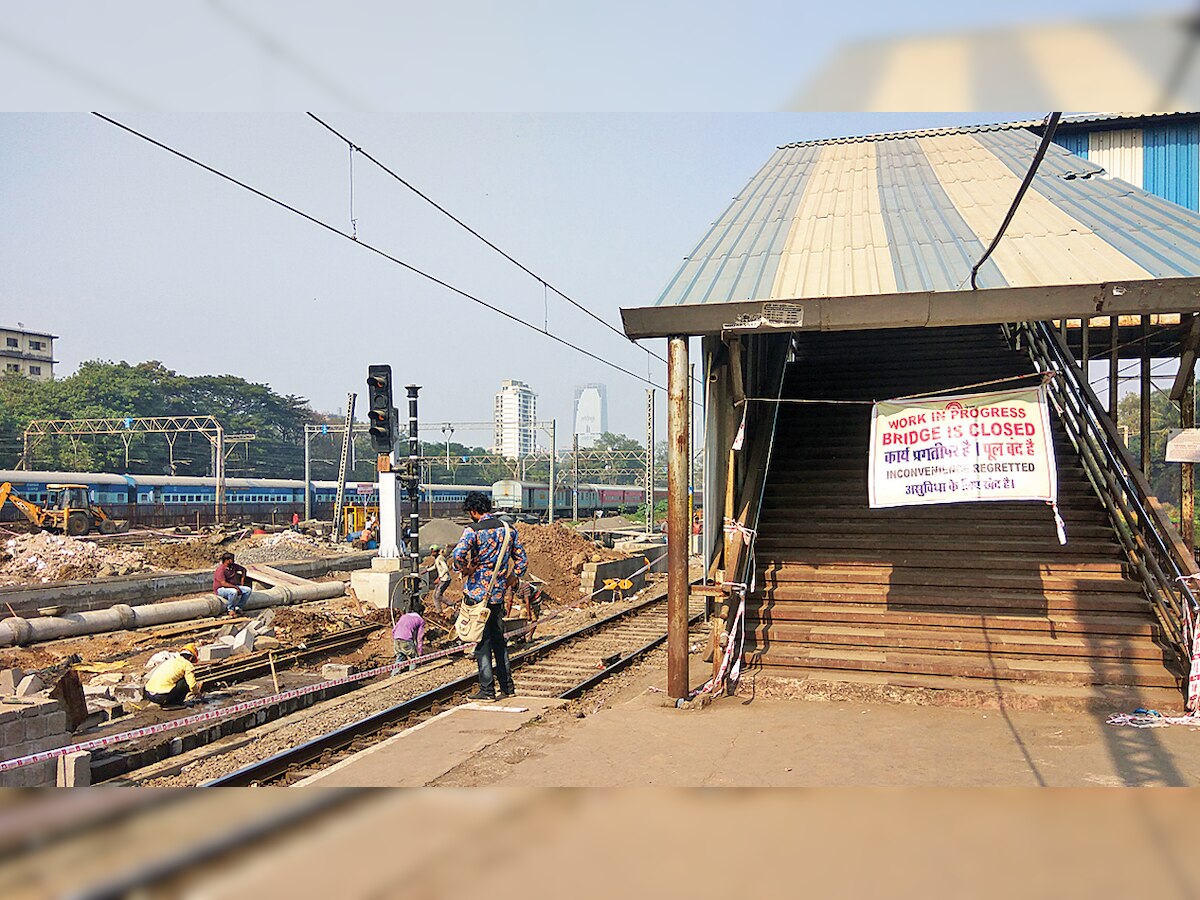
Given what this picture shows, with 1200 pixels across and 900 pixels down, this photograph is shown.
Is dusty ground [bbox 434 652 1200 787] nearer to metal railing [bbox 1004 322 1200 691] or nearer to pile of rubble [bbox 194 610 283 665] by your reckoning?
metal railing [bbox 1004 322 1200 691]

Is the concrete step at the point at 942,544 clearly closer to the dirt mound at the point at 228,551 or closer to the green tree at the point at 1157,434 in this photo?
the dirt mound at the point at 228,551

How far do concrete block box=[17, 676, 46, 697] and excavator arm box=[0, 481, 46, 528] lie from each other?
28.1 m

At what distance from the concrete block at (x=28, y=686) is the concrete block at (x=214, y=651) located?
3.62 m

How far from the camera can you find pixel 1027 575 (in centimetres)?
903

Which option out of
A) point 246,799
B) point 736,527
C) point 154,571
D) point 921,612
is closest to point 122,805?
point 246,799

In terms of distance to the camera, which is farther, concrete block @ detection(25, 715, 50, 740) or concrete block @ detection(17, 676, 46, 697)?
concrete block @ detection(17, 676, 46, 697)

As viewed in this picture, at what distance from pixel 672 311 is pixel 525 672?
5653 millimetres

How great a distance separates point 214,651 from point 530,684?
527 cm

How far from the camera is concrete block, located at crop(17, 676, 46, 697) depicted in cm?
855

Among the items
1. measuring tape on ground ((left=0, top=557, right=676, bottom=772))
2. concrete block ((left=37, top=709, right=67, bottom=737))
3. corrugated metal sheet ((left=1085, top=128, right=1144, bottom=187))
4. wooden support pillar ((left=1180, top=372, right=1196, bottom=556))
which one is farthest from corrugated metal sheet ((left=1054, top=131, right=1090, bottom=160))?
concrete block ((left=37, top=709, right=67, bottom=737))

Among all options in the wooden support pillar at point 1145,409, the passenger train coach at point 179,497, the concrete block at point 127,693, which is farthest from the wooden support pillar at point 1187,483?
the passenger train coach at point 179,497

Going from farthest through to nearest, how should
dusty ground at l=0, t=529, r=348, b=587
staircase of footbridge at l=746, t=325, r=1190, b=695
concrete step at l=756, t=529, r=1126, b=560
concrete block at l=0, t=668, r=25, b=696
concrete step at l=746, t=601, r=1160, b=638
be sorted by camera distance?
dusty ground at l=0, t=529, r=348, b=587 → concrete step at l=756, t=529, r=1126, b=560 → concrete block at l=0, t=668, r=25, b=696 → concrete step at l=746, t=601, r=1160, b=638 → staircase of footbridge at l=746, t=325, r=1190, b=695

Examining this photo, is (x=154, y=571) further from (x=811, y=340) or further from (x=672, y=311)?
(x=672, y=311)

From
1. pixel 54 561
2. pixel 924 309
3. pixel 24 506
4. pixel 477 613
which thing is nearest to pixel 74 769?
pixel 477 613
